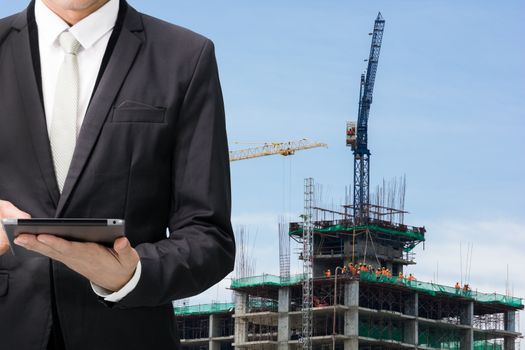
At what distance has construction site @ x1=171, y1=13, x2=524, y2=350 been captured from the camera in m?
126

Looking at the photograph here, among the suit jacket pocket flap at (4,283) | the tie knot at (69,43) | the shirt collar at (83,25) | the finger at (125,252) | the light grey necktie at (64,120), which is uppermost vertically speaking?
the shirt collar at (83,25)

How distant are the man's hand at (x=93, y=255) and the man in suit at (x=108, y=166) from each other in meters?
0.10

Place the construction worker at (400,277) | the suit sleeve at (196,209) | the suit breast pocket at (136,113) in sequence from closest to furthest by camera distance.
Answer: the suit sleeve at (196,209) → the suit breast pocket at (136,113) → the construction worker at (400,277)

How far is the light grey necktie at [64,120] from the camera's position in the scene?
364 cm

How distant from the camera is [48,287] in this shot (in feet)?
11.6

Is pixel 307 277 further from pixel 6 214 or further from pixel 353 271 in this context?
pixel 6 214

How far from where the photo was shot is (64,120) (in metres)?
3.66

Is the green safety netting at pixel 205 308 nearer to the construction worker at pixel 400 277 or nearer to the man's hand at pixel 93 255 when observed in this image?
the construction worker at pixel 400 277

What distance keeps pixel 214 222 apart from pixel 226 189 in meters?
0.15

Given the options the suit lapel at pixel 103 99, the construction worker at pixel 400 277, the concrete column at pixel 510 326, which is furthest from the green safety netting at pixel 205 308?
the suit lapel at pixel 103 99

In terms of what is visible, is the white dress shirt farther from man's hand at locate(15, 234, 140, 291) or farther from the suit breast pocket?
man's hand at locate(15, 234, 140, 291)

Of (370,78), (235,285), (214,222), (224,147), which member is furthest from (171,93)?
(370,78)

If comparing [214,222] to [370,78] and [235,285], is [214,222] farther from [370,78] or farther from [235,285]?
[370,78]

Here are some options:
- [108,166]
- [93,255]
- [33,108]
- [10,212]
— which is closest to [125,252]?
[93,255]
